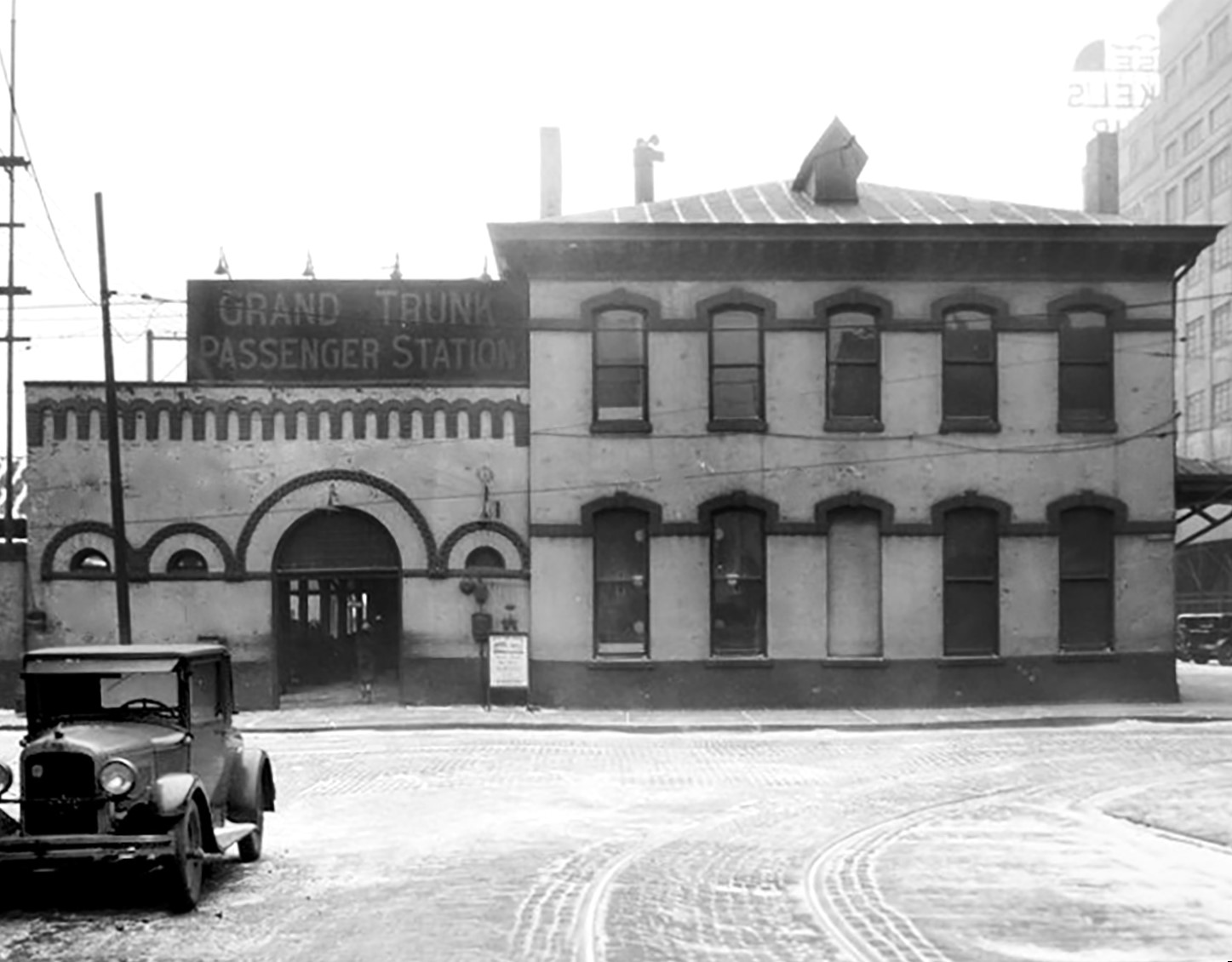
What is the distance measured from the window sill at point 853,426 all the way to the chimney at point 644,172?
287 inches

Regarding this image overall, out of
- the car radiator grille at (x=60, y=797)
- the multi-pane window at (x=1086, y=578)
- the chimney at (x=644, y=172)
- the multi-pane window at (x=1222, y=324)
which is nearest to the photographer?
the car radiator grille at (x=60, y=797)

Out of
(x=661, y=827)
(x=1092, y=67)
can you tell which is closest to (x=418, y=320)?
(x=661, y=827)

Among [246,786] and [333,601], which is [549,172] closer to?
[333,601]

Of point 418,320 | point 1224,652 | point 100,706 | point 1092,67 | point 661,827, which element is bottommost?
point 1224,652

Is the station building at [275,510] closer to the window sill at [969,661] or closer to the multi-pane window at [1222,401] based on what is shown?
the window sill at [969,661]

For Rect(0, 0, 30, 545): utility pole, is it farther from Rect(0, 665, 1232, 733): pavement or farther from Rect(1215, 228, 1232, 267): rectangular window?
Rect(1215, 228, 1232, 267): rectangular window

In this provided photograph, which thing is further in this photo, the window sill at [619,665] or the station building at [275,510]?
the station building at [275,510]

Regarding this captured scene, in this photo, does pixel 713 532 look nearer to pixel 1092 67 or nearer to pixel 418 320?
pixel 418 320

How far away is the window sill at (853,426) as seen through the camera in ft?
84.7

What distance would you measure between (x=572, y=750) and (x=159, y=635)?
9.13 m

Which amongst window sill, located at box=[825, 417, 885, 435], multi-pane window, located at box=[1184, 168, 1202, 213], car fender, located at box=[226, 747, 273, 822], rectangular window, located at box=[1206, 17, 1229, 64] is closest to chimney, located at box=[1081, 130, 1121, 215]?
window sill, located at box=[825, 417, 885, 435]

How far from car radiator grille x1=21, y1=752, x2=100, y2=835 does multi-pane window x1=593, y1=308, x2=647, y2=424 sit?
54.4 feet

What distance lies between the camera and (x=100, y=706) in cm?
1104

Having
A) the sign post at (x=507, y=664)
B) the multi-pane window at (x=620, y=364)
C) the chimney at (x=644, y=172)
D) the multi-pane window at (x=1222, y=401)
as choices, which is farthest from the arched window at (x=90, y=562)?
the multi-pane window at (x=1222, y=401)
